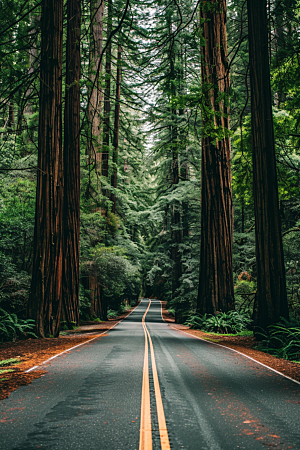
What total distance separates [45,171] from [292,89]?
954 centimetres

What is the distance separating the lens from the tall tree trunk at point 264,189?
10742 millimetres

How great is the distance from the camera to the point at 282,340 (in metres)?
10.2

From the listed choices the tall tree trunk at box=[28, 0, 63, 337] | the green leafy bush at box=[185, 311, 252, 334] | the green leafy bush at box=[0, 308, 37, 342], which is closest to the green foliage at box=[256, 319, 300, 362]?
the green leafy bush at box=[185, 311, 252, 334]

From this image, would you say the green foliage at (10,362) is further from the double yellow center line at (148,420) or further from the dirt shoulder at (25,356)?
the double yellow center line at (148,420)

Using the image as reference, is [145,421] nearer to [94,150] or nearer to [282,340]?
[282,340]

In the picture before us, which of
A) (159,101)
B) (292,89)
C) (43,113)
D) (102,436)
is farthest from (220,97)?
(159,101)

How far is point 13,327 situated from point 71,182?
7.32 meters

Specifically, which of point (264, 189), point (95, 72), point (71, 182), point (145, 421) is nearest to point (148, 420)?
point (145, 421)

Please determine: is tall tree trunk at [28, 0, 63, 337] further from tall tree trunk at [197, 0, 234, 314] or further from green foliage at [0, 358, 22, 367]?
tall tree trunk at [197, 0, 234, 314]

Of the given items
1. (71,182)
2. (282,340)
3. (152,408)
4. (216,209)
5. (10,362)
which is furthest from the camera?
(216,209)

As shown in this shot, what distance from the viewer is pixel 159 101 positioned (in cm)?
2822

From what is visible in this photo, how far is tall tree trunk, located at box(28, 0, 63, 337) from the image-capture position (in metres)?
11.6

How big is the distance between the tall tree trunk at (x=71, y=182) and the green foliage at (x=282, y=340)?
831cm

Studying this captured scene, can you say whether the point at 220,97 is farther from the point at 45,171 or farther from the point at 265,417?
the point at 265,417
